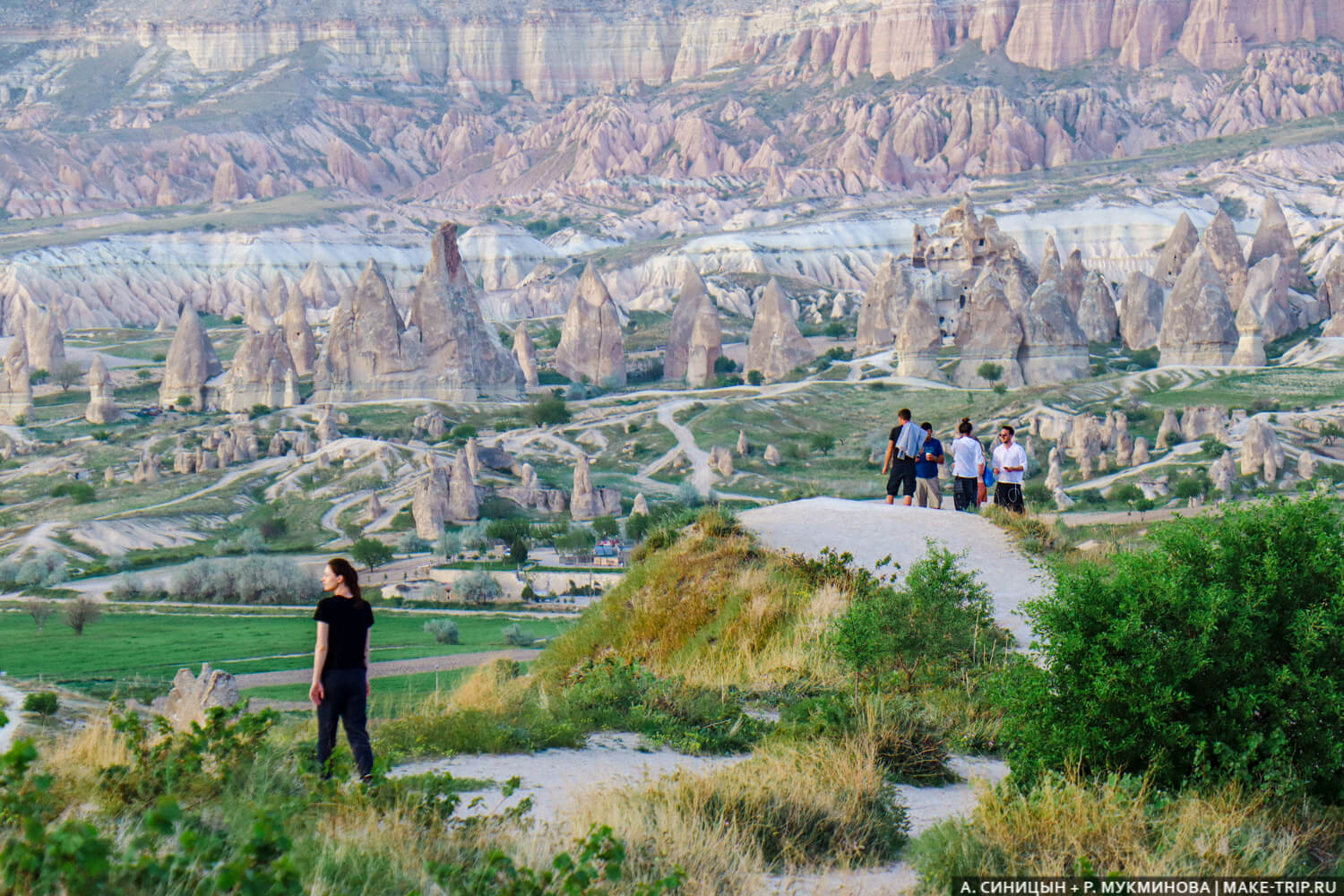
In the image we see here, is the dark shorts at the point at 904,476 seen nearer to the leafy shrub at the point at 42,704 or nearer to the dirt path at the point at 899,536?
the dirt path at the point at 899,536

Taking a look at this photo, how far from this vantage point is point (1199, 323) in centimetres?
6606

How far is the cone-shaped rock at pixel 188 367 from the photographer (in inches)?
2849

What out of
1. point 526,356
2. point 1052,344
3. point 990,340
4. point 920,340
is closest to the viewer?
point 990,340

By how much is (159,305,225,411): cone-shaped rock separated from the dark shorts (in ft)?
191

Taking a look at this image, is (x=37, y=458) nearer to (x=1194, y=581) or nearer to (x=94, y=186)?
(x=1194, y=581)

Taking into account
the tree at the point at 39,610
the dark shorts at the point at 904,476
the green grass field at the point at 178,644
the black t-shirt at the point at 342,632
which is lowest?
the green grass field at the point at 178,644

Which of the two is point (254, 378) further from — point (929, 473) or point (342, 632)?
point (342, 632)

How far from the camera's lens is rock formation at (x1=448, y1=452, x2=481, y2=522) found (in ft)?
154

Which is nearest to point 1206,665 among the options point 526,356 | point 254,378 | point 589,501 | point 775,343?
point 589,501

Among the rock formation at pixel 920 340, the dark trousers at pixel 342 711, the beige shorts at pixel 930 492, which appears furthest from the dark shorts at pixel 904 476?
the rock formation at pixel 920 340

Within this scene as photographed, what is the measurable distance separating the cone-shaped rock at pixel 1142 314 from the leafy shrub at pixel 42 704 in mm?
62932

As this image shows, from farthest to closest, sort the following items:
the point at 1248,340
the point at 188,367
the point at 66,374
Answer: the point at 66,374 < the point at 188,367 < the point at 1248,340

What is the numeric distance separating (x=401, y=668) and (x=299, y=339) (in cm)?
5930

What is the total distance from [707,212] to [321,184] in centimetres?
4564
